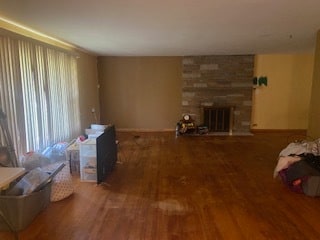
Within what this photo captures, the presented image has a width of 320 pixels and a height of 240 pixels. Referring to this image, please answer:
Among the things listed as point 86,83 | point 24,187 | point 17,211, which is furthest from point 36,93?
point 86,83

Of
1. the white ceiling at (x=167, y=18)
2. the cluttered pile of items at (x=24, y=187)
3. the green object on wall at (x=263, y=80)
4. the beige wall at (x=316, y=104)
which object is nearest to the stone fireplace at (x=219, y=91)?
the green object on wall at (x=263, y=80)

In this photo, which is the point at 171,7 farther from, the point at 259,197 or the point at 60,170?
the point at 259,197

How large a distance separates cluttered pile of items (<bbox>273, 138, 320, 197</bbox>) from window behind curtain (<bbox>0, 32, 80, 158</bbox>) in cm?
342

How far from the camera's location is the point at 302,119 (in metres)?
6.81

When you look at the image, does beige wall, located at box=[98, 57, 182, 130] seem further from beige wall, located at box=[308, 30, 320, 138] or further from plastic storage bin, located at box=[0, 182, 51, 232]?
plastic storage bin, located at box=[0, 182, 51, 232]

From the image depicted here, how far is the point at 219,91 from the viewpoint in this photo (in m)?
6.86

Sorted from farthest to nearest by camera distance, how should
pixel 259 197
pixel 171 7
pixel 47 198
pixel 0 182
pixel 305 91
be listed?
pixel 305 91
pixel 259 197
pixel 47 198
pixel 171 7
pixel 0 182

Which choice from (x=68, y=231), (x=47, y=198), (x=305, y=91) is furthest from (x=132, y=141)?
(x=305, y=91)

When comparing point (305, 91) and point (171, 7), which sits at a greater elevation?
point (171, 7)

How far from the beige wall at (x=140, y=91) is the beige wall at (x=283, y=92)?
2.19 meters

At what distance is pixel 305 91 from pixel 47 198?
260 inches

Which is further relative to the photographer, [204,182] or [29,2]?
[204,182]

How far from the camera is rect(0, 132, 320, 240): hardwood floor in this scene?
2.38m

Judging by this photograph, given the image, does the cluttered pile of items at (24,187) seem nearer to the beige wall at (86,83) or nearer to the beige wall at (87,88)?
the beige wall at (86,83)
